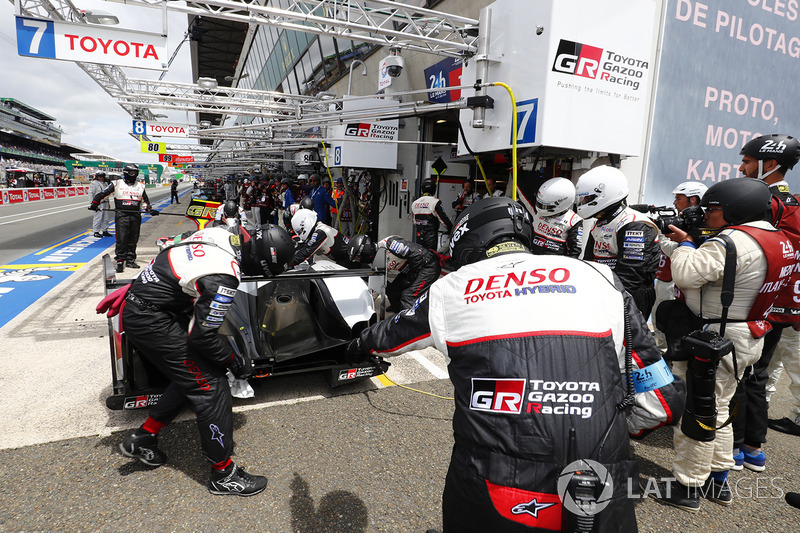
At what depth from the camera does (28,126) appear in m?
83.3

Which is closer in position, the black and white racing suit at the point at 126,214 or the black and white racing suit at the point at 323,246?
the black and white racing suit at the point at 323,246

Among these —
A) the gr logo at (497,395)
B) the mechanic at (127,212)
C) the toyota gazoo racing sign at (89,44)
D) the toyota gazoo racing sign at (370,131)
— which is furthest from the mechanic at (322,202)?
the gr logo at (497,395)

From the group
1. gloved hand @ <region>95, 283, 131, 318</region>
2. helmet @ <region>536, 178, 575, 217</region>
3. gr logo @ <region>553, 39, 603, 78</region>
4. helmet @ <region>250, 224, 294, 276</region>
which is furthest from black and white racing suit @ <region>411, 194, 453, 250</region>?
gloved hand @ <region>95, 283, 131, 318</region>

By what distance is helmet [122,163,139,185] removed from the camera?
8.36 meters

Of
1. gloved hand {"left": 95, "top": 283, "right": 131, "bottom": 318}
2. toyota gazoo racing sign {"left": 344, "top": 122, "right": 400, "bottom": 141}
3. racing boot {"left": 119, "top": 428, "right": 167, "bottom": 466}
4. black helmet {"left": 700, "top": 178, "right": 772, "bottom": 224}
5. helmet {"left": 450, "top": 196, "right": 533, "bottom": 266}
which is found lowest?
racing boot {"left": 119, "top": 428, "right": 167, "bottom": 466}

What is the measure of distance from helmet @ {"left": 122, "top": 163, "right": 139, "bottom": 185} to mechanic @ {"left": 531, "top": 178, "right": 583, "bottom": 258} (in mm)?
7955

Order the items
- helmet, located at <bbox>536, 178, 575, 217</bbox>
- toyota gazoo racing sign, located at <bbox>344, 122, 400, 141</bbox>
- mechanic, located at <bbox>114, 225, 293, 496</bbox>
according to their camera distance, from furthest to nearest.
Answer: toyota gazoo racing sign, located at <bbox>344, 122, 400, 141</bbox>, helmet, located at <bbox>536, 178, 575, 217</bbox>, mechanic, located at <bbox>114, 225, 293, 496</bbox>

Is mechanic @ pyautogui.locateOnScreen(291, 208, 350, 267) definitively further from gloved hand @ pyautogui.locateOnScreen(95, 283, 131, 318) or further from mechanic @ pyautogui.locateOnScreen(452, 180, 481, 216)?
mechanic @ pyautogui.locateOnScreen(452, 180, 481, 216)

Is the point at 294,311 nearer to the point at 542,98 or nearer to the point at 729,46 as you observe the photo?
the point at 542,98

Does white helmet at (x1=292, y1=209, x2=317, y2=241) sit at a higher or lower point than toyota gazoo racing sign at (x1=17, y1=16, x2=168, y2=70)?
lower

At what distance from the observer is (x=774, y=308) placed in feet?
10.3

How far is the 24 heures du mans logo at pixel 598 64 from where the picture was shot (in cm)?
471

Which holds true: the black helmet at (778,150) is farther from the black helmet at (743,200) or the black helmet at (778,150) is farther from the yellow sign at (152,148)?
the yellow sign at (152,148)

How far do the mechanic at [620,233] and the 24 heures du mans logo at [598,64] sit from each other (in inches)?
69.3
